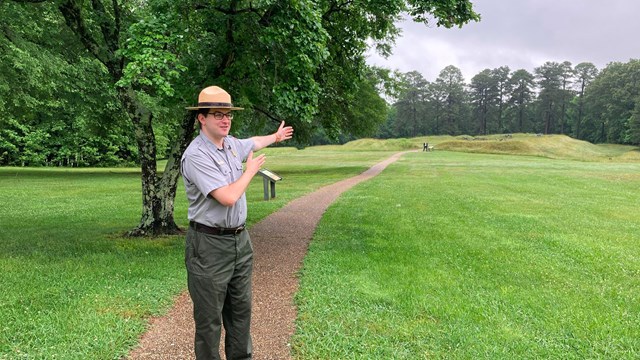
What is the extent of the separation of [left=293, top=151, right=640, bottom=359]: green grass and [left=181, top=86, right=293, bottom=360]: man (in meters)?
1.25

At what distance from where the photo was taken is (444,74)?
361 feet

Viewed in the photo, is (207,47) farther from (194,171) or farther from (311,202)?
(311,202)

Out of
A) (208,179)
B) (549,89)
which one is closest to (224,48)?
(208,179)

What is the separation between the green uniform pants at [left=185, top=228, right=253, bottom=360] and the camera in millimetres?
3336

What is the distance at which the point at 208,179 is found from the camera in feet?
10.6

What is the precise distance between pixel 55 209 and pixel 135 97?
24.2 ft

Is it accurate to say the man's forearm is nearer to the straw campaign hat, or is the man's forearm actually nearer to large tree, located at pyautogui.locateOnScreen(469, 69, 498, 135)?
the straw campaign hat

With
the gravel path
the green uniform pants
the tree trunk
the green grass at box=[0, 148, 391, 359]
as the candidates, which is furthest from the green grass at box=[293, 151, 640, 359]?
the tree trunk

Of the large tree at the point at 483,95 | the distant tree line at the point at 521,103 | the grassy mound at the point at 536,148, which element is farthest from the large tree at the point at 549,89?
the grassy mound at the point at 536,148

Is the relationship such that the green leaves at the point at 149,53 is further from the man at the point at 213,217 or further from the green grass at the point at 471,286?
the green grass at the point at 471,286

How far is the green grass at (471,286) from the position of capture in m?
4.45

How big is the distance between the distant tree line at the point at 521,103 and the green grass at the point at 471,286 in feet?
255

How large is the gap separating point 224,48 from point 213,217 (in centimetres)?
639

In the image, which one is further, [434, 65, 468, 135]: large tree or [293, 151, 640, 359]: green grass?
[434, 65, 468, 135]: large tree
